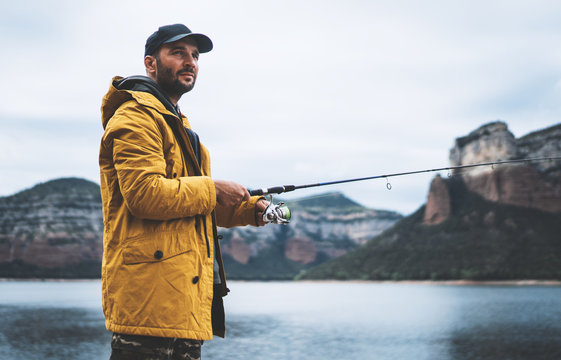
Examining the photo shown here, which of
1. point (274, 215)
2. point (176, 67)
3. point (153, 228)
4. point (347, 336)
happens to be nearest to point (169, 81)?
point (176, 67)

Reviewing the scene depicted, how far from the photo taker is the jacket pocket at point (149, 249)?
6.51 feet

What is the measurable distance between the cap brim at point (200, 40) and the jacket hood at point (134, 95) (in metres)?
0.23

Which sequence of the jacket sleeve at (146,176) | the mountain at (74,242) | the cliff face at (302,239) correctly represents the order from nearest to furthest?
the jacket sleeve at (146,176) → the mountain at (74,242) → the cliff face at (302,239)

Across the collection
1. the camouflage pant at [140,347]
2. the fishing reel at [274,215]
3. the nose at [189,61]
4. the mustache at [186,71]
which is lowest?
the camouflage pant at [140,347]

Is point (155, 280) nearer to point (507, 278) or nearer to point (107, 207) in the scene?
point (107, 207)

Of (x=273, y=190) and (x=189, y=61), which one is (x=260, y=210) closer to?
(x=273, y=190)

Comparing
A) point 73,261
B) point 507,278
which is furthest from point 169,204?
point 73,261

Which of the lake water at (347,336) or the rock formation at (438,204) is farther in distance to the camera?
the rock formation at (438,204)

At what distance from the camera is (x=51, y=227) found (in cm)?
11806

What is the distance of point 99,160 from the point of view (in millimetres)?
2143

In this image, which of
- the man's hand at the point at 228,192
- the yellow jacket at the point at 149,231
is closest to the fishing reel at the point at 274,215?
the man's hand at the point at 228,192

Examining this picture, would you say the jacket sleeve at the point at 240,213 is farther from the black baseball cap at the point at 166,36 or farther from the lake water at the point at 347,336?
the lake water at the point at 347,336

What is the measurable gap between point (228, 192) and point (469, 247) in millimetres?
84637

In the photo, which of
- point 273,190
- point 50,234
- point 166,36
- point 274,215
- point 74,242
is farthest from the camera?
point 50,234
